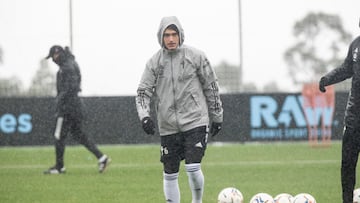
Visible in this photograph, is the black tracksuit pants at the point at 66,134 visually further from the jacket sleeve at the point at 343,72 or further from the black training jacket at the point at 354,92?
the black training jacket at the point at 354,92

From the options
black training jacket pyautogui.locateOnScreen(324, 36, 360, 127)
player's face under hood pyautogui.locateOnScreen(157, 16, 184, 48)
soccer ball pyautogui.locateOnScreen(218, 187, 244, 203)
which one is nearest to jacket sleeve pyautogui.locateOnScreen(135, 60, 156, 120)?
player's face under hood pyautogui.locateOnScreen(157, 16, 184, 48)

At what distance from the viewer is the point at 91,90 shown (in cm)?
2264

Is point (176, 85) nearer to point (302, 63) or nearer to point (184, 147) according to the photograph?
point (184, 147)

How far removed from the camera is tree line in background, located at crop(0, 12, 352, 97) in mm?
22484

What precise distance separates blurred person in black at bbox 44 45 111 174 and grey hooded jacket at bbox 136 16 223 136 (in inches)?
267

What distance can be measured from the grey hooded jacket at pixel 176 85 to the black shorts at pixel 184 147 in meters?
0.06

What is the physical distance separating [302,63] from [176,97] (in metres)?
15.7

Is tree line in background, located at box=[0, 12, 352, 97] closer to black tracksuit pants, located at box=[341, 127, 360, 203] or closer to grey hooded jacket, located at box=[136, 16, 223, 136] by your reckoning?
grey hooded jacket, located at box=[136, 16, 223, 136]

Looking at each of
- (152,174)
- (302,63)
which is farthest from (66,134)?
(302,63)

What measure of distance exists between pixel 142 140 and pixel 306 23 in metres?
5.62

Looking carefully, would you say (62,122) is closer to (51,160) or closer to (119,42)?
(51,160)

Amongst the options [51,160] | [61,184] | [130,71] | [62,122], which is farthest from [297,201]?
[130,71]

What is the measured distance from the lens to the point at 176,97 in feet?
30.5

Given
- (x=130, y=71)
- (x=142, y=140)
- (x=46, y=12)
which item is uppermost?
(x=46, y=12)
